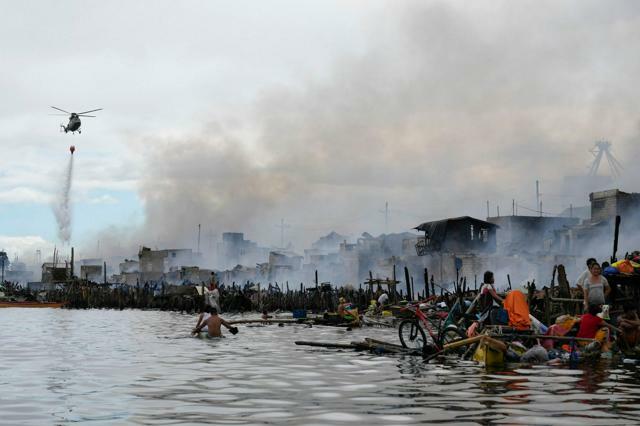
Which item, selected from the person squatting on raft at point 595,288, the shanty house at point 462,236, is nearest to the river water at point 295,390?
the person squatting on raft at point 595,288

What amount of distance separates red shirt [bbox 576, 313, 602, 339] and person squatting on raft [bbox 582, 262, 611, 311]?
687mm

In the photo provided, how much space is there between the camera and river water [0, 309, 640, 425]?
10031 millimetres

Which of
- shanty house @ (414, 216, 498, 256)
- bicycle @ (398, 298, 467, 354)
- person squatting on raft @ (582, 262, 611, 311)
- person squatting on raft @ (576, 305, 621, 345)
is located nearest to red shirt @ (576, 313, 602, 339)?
person squatting on raft @ (576, 305, 621, 345)

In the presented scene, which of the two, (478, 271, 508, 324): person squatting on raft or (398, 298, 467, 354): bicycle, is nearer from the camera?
(478, 271, 508, 324): person squatting on raft

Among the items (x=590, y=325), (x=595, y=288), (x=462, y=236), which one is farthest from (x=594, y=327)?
(x=462, y=236)

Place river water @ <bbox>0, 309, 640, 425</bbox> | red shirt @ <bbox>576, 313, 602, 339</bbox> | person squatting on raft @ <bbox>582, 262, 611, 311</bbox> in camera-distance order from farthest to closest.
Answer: person squatting on raft @ <bbox>582, 262, 611, 311</bbox>
red shirt @ <bbox>576, 313, 602, 339</bbox>
river water @ <bbox>0, 309, 640, 425</bbox>

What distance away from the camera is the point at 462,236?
62281mm

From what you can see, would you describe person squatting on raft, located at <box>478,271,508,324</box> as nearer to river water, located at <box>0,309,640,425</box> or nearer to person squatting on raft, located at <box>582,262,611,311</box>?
river water, located at <box>0,309,640,425</box>

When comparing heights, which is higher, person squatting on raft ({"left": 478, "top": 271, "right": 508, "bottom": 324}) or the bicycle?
person squatting on raft ({"left": 478, "top": 271, "right": 508, "bottom": 324})

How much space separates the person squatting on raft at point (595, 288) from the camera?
17953 millimetres

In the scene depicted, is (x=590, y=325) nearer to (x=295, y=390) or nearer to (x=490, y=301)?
(x=490, y=301)

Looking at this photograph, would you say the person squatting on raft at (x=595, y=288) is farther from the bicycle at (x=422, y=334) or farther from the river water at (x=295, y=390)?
the bicycle at (x=422, y=334)

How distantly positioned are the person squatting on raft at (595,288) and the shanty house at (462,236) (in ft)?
144

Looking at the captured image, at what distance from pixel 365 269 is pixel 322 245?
28.3 meters
